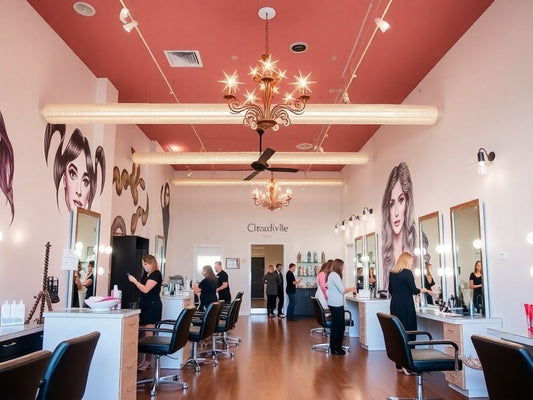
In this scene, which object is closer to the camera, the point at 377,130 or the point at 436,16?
the point at 436,16

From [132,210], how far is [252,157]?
272 cm

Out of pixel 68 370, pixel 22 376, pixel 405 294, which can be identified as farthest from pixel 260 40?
pixel 22 376

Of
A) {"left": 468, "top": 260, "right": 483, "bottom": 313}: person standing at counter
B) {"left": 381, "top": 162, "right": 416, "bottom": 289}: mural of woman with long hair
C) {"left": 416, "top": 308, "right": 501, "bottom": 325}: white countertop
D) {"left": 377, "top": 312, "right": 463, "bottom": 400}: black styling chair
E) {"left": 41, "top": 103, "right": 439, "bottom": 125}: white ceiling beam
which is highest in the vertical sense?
{"left": 41, "top": 103, "right": 439, "bottom": 125}: white ceiling beam

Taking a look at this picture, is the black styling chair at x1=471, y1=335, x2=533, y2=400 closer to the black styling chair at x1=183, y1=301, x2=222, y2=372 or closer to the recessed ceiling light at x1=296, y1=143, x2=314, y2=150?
the black styling chair at x1=183, y1=301, x2=222, y2=372

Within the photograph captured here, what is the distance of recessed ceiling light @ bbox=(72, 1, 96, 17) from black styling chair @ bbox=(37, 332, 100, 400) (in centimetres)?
376

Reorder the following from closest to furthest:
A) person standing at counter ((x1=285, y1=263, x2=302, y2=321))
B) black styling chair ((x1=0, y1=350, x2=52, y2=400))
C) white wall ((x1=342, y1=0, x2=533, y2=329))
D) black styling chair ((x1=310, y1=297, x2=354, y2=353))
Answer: black styling chair ((x1=0, y1=350, x2=52, y2=400)) < white wall ((x1=342, y1=0, x2=533, y2=329)) < black styling chair ((x1=310, y1=297, x2=354, y2=353)) < person standing at counter ((x1=285, y1=263, x2=302, y2=321))

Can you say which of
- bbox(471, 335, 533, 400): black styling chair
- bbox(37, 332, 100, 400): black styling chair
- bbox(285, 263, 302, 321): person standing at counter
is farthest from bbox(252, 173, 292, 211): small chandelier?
bbox(471, 335, 533, 400): black styling chair

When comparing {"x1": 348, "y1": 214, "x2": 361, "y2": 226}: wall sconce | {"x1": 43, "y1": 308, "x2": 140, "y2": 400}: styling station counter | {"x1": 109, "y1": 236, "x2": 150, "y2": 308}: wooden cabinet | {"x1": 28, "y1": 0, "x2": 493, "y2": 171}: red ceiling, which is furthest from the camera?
{"x1": 348, "y1": 214, "x2": 361, "y2": 226}: wall sconce

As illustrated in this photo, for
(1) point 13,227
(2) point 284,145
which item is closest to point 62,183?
(1) point 13,227

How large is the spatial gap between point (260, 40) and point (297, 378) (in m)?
4.15

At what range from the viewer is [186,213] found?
44.1ft

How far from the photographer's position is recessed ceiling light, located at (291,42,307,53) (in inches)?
236

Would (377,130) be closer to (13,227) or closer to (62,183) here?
(62,183)

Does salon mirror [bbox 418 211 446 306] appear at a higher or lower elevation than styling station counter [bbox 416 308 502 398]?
higher
